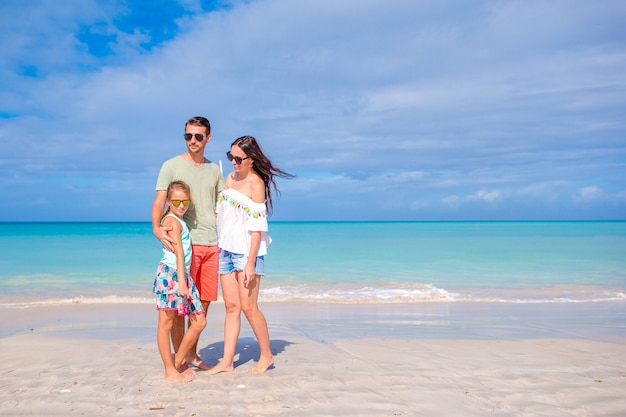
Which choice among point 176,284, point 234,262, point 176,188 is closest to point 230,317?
point 234,262

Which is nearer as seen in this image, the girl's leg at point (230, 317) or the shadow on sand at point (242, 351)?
the girl's leg at point (230, 317)

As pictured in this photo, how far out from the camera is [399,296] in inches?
406

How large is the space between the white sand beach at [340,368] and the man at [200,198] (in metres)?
0.86

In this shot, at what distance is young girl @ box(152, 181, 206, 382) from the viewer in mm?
4137

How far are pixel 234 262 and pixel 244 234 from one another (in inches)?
10.5

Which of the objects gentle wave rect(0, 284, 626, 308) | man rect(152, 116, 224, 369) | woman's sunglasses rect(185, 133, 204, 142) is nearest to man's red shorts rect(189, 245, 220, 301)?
man rect(152, 116, 224, 369)

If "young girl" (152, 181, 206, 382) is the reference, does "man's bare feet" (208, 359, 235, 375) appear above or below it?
below

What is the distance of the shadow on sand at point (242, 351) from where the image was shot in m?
5.18

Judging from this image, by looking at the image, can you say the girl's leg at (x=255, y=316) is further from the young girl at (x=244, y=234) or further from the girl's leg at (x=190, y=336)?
the girl's leg at (x=190, y=336)

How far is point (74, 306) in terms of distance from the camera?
28.7 ft

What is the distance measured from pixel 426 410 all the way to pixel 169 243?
2.29m

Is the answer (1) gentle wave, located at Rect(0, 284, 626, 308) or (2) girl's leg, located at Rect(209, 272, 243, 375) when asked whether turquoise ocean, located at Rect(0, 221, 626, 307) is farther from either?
(2) girl's leg, located at Rect(209, 272, 243, 375)

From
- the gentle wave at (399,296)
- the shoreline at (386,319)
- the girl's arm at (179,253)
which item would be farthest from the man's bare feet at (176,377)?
→ the gentle wave at (399,296)

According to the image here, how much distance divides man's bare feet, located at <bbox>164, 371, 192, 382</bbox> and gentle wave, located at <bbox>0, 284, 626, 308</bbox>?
519cm
